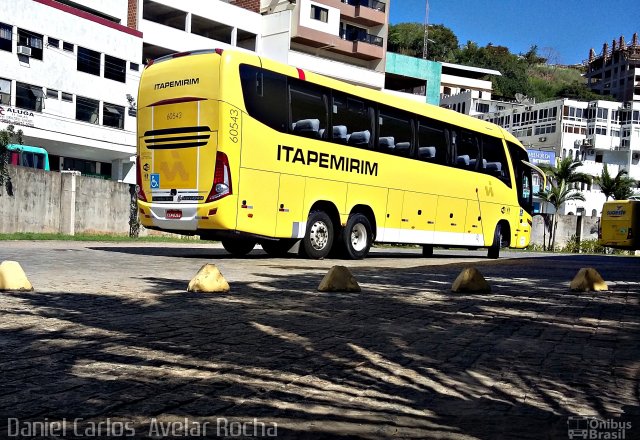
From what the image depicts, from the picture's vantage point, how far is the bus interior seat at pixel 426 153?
17.4 meters

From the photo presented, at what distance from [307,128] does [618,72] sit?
436 ft

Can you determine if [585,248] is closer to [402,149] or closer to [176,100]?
[402,149]

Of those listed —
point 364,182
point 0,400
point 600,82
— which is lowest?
point 0,400

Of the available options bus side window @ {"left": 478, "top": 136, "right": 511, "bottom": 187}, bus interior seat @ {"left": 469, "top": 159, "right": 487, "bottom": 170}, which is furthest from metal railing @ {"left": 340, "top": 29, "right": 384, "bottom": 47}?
bus interior seat @ {"left": 469, "top": 159, "right": 487, "bottom": 170}

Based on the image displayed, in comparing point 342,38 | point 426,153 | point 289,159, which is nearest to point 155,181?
point 289,159

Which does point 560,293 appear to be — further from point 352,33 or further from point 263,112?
point 352,33

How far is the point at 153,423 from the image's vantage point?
2943mm

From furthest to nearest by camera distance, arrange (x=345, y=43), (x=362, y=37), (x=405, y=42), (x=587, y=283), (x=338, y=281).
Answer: (x=405, y=42)
(x=362, y=37)
(x=345, y=43)
(x=587, y=283)
(x=338, y=281)

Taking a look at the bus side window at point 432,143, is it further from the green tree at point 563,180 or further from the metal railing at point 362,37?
the green tree at point 563,180

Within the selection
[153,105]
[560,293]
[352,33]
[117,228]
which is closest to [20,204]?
[117,228]

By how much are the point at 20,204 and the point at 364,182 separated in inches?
514

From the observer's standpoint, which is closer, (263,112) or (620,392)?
(620,392)

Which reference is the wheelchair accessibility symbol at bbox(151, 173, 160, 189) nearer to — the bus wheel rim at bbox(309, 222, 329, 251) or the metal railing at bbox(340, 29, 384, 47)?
the bus wheel rim at bbox(309, 222, 329, 251)

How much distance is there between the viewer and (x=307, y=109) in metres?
14.5
